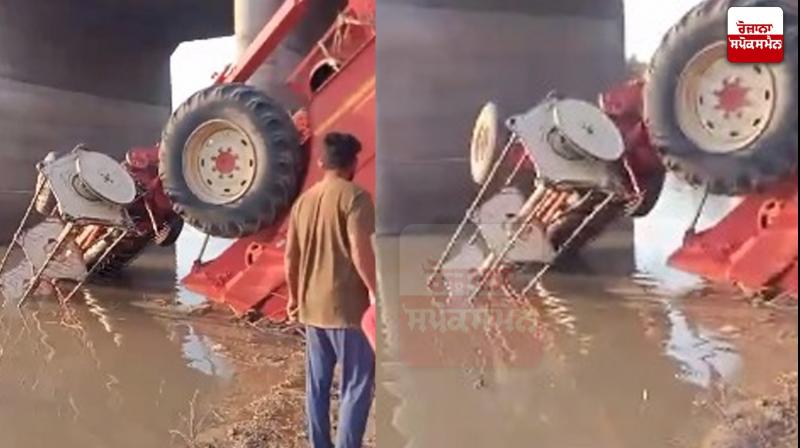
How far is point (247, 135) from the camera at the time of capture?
2041mm

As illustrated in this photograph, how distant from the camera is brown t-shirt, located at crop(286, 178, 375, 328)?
199 cm

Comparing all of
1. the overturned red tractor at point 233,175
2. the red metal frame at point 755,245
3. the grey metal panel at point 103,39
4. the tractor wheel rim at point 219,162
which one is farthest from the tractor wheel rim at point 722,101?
the grey metal panel at point 103,39

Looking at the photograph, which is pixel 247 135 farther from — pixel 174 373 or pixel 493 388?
pixel 493 388

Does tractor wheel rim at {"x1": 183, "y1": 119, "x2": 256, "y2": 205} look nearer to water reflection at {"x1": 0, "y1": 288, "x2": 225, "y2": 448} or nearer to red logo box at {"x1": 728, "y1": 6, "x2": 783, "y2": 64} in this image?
water reflection at {"x1": 0, "y1": 288, "x2": 225, "y2": 448}

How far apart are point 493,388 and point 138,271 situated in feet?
2.85

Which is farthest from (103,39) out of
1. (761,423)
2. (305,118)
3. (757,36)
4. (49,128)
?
(761,423)

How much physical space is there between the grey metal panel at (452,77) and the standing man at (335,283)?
0.08 metres

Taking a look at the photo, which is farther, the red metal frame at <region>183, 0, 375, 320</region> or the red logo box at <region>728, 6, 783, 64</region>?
the red metal frame at <region>183, 0, 375, 320</region>

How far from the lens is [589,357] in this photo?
5.98 ft

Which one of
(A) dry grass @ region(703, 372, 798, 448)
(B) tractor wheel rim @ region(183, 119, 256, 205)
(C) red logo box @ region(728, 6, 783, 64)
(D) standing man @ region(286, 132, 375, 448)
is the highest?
(C) red logo box @ region(728, 6, 783, 64)

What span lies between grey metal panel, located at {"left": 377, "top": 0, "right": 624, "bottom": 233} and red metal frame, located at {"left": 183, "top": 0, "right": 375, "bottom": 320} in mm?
56

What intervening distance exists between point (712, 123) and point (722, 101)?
0.04 meters

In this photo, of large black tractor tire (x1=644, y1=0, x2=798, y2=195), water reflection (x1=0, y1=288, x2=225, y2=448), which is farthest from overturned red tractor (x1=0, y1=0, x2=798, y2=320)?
water reflection (x1=0, y1=288, x2=225, y2=448)

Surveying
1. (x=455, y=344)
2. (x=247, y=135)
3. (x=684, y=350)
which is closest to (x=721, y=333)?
(x=684, y=350)
